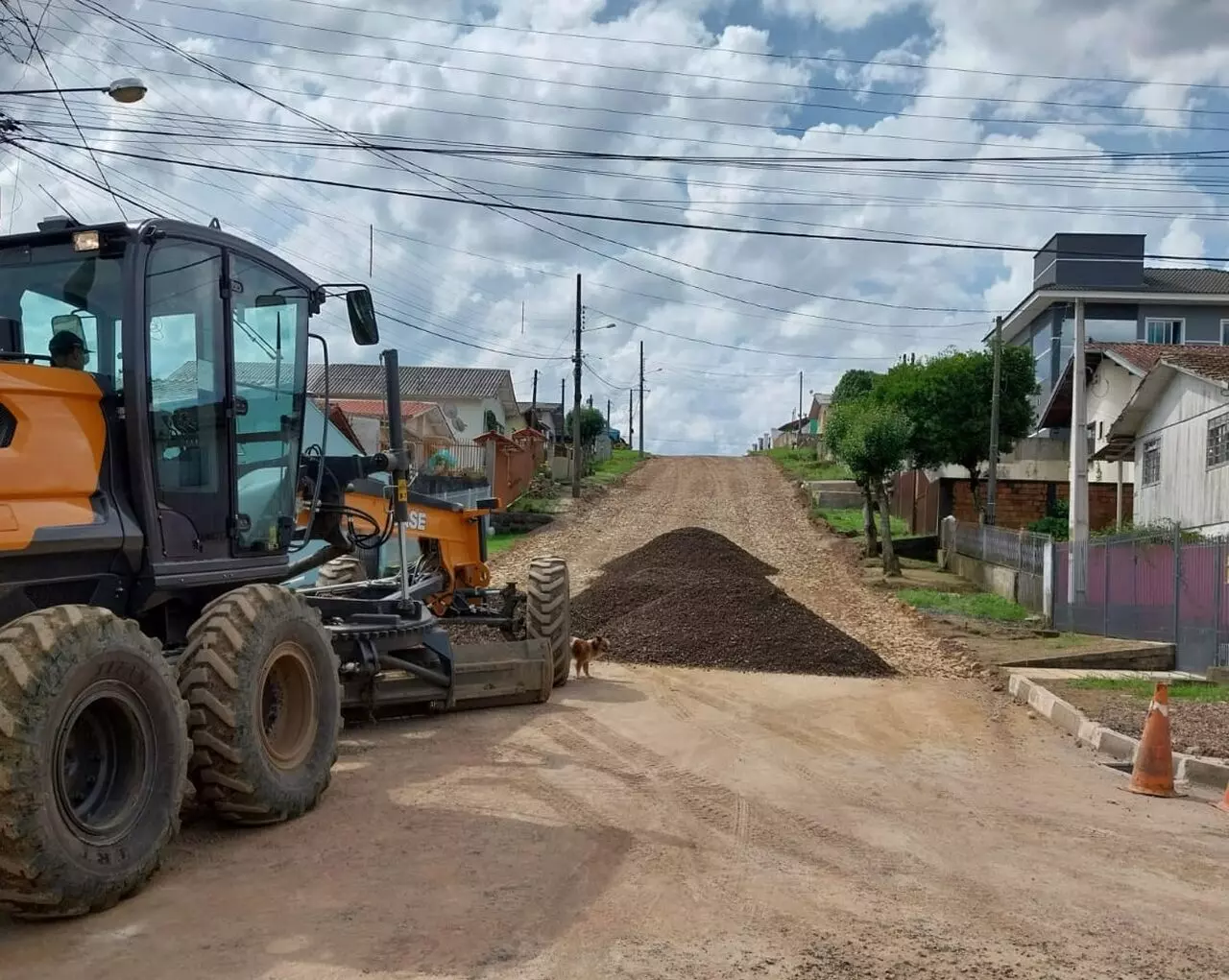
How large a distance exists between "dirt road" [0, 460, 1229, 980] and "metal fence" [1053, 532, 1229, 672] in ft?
22.1

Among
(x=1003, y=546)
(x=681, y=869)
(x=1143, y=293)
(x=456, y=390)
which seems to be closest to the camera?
(x=681, y=869)

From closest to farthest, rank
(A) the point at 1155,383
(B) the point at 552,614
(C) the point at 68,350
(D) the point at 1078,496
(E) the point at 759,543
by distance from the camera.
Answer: (C) the point at 68,350, (B) the point at 552,614, (D) the point at 1078,496, (A) the point at 1155,383, (E) the point at 759,543

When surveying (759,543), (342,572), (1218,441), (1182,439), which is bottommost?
(759,543)

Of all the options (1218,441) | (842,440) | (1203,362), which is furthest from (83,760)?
(842,440)

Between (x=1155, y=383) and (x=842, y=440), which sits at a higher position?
(x=1155, y=383)

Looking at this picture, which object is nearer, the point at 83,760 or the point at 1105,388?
the point at 83,760

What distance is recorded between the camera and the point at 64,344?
598 centimetres

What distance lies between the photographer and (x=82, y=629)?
16.1ft

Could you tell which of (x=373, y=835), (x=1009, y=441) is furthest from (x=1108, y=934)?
(x=1009, y=441)

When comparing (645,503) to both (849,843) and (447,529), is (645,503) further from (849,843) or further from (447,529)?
(849,843)

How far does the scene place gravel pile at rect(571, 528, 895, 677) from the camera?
14367 millimetres

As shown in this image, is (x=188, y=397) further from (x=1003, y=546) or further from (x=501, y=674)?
(x=1003, y=546)

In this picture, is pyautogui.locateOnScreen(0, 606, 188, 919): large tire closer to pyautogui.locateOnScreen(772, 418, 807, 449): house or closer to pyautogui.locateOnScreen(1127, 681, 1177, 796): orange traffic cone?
pyautogui.locateOnScreen(1127, 681, 1177, 796): orange traffic cone

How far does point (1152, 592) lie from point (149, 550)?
1570cm
